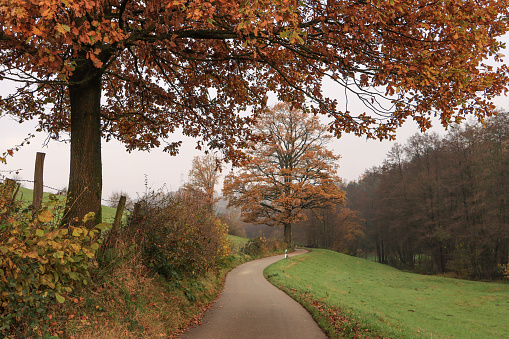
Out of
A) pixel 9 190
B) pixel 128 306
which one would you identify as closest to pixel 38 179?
pixel 9 190

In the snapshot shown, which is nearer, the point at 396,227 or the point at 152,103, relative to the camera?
the point at 152,103

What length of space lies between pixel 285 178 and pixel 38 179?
2783cm

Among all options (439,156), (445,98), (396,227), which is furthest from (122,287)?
(396,227)

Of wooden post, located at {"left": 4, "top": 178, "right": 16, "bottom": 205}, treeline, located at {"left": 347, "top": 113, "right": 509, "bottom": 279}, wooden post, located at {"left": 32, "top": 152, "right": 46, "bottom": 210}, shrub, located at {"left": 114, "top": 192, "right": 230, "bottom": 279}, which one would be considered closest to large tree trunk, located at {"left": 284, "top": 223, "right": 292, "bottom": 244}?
treeline, located at {"left": 347, "top": 113, "right": 509, "bottom": 279}

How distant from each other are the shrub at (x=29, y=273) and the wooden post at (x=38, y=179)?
3.43 ft

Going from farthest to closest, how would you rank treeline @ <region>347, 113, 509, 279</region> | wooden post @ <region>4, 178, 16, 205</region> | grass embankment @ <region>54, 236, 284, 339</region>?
treeline @ <region>347, 113, 509, 279</region> → wooden post @ <region>4, 178, 16, 205</region> → grass embankment @ <region>54, 236, 284, 339</region>

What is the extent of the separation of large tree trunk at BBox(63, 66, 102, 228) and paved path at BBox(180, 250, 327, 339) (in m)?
3.48

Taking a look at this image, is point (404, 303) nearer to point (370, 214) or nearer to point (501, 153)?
point (501, 153)

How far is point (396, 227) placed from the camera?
139 feet

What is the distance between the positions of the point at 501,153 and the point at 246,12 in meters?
31.8

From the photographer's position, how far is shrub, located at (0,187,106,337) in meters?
3.79

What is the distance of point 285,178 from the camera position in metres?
32.6

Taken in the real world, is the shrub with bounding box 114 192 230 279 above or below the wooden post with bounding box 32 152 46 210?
below

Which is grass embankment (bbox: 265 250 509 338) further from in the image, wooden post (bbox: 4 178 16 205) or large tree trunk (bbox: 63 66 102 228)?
wooden post (bbox: 4 178 16 205)
